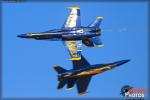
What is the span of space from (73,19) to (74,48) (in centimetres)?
259

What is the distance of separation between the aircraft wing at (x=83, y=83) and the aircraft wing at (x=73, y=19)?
457cm

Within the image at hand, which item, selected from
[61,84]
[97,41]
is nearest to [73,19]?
[97,41]

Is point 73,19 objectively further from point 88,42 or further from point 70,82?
point 70,82

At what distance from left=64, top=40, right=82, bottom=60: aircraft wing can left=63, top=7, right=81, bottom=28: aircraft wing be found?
1.47 meters

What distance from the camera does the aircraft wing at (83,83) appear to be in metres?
24.9

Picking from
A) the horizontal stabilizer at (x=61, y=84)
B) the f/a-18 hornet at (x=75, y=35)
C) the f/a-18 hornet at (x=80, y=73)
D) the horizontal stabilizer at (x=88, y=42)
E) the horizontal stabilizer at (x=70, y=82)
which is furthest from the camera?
the horizontal stabilizer at (x=88, y=42)

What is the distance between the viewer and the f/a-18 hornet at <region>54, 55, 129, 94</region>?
24.6 meters

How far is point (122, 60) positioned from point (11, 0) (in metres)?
10.4

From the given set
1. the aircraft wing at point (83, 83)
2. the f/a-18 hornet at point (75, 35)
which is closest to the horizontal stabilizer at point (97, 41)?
the f/a-18 hornet at point (75, 35)

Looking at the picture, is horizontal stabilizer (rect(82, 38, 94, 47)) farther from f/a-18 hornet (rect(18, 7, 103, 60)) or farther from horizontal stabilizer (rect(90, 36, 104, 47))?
horizontal stabilizer (rect(90, 36, 104, 47))

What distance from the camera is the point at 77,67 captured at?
25547 mm

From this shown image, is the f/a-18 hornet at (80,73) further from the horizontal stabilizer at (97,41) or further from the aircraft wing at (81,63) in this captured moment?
the horizontal stabilizer at (97,41)

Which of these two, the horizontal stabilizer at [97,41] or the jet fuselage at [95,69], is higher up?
the horizontal stabilizer at [97,41]

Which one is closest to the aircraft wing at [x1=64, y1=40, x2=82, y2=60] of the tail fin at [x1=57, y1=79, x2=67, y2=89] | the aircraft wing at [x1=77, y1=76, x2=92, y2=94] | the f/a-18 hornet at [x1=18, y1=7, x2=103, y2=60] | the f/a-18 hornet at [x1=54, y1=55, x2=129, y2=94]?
the f/a-18 hornet at [x1=18, y1=7, x2=103, y2=60]
